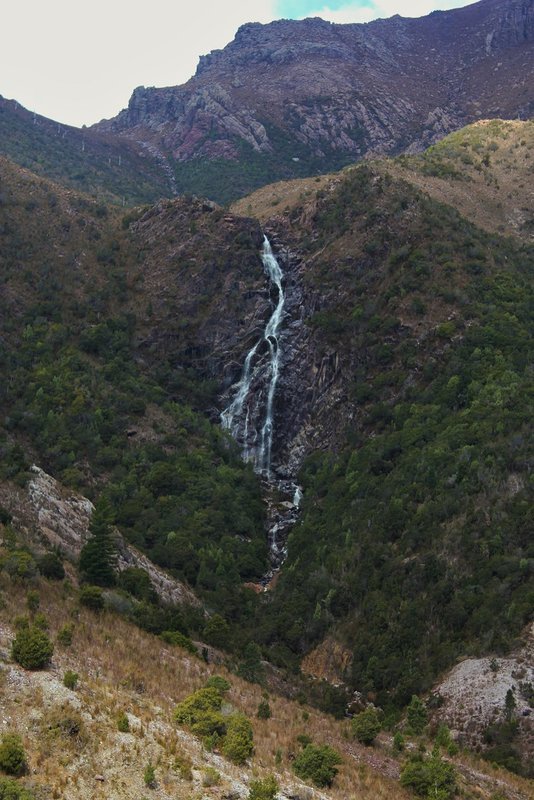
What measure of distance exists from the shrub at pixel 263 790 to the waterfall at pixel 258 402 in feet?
153

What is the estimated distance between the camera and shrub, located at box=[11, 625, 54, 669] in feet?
68.5

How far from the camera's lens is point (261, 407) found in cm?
6962

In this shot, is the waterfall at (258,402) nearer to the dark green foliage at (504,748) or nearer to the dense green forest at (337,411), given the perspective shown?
the dense green forest at (337,411)

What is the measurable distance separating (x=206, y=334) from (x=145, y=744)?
192 feet

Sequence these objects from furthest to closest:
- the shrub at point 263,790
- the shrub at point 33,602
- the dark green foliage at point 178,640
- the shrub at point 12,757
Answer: the dark green foliage at point 178,640
the shrub at point 33,602
the shrub at point 263,790
the shrub at point 12,757

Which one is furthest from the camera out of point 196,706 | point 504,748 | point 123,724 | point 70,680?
point 504,748

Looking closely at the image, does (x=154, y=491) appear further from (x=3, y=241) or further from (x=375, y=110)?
(x=375, y=110)

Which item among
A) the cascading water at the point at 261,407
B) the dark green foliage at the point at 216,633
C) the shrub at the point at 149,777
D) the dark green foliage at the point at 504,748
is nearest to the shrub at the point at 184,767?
the shrub at the point at 149,777

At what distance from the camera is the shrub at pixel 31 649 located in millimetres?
20891

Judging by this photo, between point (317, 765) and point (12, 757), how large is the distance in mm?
9490

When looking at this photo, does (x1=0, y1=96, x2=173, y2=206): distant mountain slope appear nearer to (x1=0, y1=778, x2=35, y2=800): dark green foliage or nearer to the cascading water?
the cascading water

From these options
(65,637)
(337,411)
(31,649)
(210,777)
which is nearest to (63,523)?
(65,637)

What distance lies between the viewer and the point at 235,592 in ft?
156

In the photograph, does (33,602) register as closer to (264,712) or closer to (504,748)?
(264,712)
